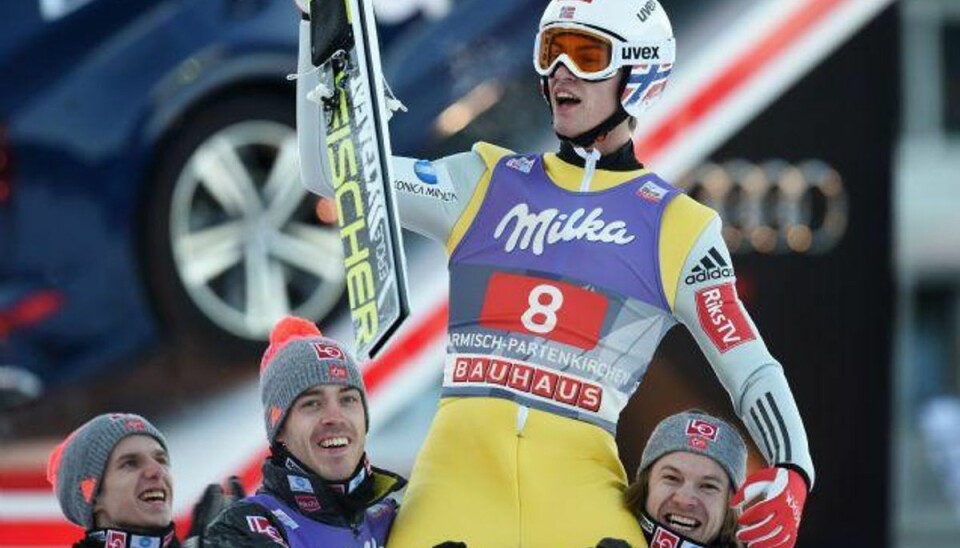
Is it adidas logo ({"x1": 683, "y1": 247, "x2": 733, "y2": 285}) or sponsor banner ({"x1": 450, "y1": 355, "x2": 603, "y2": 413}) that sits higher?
adidas logo ({"x1": 683, "y1": 247, "x2": 733, "y2": 285})

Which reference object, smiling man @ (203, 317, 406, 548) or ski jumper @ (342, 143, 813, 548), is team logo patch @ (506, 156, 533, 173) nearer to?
ski jumper @ (342, 143, 813, 548)

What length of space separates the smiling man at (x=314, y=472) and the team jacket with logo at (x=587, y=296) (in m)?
0.25

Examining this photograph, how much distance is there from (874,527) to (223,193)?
2497mm

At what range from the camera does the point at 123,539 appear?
647 cm

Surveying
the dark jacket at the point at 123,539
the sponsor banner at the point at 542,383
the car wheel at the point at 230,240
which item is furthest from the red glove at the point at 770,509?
the car wheel at the point at 230,240

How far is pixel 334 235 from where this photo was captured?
8719 mm

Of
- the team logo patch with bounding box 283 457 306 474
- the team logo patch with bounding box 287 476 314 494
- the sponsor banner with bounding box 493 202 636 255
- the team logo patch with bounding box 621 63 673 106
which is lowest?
the team logo patch with bounding box 287 476 314 494

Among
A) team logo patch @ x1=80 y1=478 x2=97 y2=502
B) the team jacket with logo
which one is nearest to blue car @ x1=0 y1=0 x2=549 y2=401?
team logo patch @ x1=80 y1=478 x2=97 y2=502

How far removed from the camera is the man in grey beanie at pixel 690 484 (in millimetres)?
6230

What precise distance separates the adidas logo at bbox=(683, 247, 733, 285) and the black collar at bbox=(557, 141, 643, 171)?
0.28m

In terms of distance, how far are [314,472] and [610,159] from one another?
A: 0.95 metres

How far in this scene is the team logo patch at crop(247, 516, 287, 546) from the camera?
6.09m

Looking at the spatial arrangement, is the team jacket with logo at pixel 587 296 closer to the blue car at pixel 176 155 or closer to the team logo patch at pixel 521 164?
the team logo patch at pixel 521 164

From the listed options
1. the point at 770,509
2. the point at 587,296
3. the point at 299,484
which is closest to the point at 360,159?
the point at 587,296
